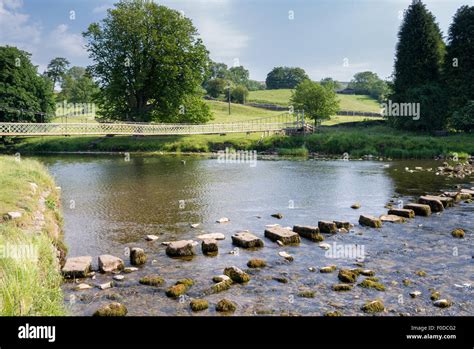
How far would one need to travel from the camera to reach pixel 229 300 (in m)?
8.30

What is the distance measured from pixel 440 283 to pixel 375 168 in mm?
23550

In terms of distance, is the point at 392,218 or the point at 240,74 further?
the point at 240,74

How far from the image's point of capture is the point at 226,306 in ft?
26.7

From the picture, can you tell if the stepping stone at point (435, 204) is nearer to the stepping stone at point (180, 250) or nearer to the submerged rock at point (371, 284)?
the submerged rock at point (371, 284)

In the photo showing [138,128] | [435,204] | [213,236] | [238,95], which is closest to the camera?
[213,236]

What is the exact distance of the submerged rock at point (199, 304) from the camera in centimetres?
808

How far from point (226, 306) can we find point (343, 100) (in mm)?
98085

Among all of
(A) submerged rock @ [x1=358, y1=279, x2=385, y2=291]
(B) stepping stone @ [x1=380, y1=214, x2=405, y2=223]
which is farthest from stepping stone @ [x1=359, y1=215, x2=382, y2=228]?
(A) submerged rock @ [x1=358, y1=279, x2=385, y2=291]

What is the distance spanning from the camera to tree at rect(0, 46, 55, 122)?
169ft

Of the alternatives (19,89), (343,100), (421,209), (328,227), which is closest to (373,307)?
(328,227)

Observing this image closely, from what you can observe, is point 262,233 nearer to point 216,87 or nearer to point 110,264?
point 110,264

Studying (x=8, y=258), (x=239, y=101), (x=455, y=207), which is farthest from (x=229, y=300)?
(x=239, y=101)

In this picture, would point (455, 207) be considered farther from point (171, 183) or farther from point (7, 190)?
point (7, 190)

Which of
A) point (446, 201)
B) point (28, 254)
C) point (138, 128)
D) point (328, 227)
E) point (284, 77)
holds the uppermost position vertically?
point (284, 77)
